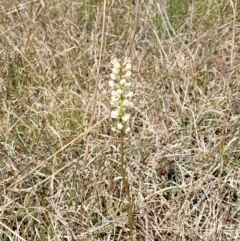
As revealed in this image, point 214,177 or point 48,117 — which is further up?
point 48,117

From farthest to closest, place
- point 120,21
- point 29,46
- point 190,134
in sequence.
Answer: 1. point 120,21
2. point 29,46
3. point 190,134

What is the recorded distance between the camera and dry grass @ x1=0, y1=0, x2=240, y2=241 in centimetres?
143

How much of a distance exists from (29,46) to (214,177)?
817 millimetres

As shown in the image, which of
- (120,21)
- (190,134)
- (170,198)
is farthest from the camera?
(120,21)

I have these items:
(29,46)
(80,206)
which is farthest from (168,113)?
(29,46)

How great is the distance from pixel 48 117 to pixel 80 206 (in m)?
0.37

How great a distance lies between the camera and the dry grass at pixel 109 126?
4.70 feet

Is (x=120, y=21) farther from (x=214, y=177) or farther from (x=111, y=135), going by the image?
(x=214, y=177)

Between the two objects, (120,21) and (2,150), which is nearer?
(2,150)

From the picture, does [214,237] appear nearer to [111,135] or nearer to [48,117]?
[111,135]

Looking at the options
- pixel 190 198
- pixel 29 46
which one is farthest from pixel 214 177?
pixel 29 46

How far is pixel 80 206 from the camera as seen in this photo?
1436mm

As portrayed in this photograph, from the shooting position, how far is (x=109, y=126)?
5.51 ft

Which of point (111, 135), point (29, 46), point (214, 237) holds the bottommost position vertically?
point (214, 237)
